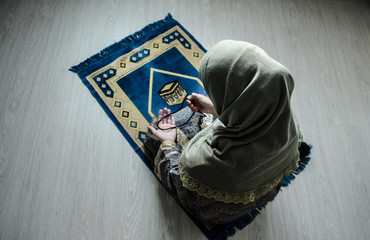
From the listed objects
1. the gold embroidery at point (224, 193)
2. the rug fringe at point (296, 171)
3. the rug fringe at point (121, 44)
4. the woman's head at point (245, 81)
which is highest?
the rug fringe at point (121, 44)

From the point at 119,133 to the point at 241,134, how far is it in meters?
0.83

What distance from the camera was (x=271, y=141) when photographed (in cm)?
83

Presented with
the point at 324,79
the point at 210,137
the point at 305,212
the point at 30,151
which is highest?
the point at 30,151

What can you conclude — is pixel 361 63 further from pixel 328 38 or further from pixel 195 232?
pixel 195 232

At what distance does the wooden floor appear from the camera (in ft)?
4.14

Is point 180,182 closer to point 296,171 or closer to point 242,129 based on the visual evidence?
point 242,129

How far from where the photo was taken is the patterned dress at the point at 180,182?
1.06 meters

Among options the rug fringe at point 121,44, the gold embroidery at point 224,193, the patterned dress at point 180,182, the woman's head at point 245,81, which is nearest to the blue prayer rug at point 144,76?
the rug fringe at point 121,44

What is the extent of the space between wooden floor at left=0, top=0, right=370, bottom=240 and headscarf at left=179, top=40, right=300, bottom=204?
0.48 metres

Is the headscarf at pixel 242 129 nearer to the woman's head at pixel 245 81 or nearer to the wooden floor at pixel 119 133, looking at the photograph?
the woman's head at pixel 245 81

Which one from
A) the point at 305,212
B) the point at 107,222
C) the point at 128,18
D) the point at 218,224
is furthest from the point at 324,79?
the point at 107,222

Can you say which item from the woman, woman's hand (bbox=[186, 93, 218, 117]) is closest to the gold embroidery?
the woman

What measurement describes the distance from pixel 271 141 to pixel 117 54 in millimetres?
1199

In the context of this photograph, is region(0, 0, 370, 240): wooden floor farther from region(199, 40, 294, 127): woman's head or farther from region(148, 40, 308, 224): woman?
region(199, 40, 294, 127): woman's head
